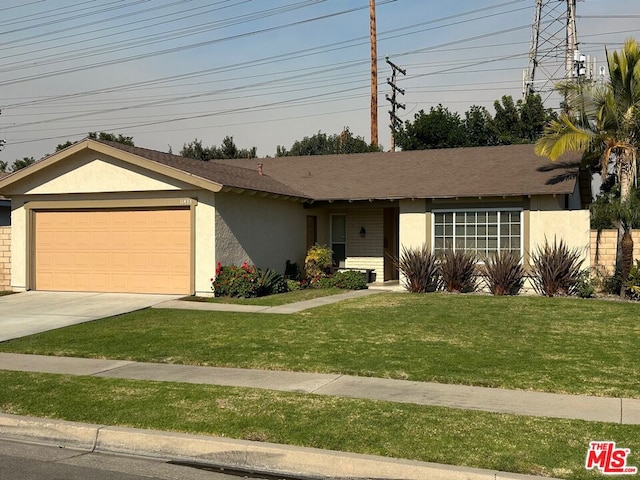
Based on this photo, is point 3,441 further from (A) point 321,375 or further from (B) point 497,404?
(B) point 497,404

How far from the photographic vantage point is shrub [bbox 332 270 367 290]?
20.0 metres

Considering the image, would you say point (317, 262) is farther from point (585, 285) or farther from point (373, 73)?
point (373, 73)

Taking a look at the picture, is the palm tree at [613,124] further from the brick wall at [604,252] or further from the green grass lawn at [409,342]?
the green grass lawn at [409,342]

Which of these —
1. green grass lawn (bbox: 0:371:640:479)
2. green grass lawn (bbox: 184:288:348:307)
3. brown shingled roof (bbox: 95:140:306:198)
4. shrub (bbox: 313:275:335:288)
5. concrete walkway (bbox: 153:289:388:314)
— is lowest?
green grass lawn (bbox: 0:371:640:479)

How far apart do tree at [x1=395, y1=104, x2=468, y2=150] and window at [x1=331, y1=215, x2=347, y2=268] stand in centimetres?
1517

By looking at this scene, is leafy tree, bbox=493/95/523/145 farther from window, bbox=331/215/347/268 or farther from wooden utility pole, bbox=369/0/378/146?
window, bbox=331/215/347/268

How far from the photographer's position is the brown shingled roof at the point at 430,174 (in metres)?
18.9

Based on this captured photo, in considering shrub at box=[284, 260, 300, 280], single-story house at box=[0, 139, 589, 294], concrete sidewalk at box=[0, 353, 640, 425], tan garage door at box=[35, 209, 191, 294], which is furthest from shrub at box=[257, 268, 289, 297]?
concrete sidewalk at box=[0, 353, 640, 425]

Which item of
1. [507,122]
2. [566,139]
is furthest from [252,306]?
[507,122]

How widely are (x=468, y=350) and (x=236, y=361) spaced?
348 cm

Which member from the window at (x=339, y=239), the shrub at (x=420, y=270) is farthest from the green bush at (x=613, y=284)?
the window at (x=339, y=239)

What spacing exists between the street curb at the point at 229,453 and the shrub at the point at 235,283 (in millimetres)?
9937

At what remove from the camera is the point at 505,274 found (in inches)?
698

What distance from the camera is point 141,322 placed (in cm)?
1348
